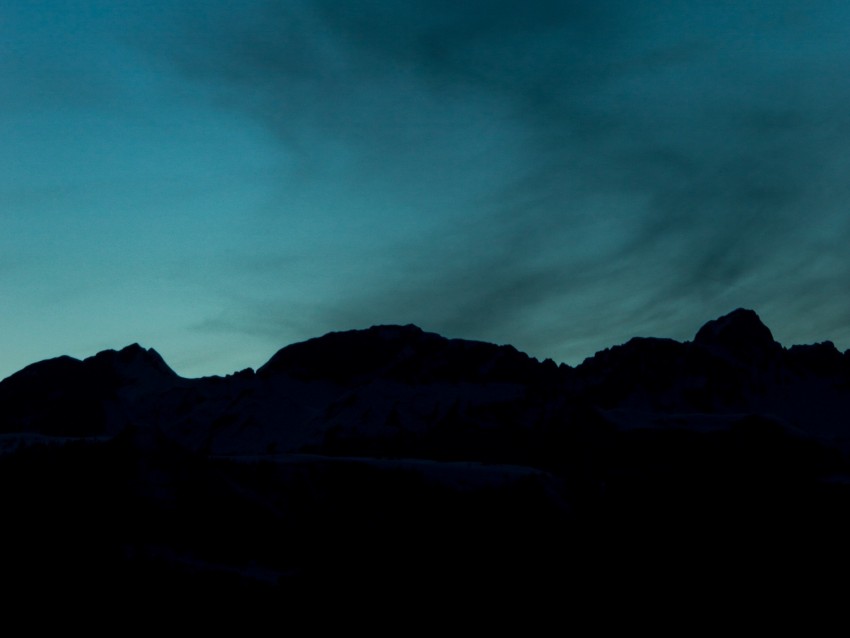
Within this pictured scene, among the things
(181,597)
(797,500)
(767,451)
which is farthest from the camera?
(767,451)

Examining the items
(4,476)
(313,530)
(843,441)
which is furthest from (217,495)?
(843,441)

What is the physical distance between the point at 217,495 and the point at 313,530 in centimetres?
759

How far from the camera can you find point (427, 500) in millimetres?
59906

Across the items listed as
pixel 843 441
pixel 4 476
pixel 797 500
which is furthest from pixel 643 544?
pixel 843 441

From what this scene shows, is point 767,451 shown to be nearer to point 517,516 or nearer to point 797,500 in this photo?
point 797,500

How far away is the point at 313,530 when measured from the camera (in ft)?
164

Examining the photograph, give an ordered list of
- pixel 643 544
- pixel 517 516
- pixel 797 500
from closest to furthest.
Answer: pixel 517 516
pixel 643 544
pixel 797 500

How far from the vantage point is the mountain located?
40.7m

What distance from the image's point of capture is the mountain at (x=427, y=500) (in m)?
40.7

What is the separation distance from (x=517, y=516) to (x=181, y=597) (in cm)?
2926

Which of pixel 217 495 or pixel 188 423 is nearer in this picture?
pixel 217 495

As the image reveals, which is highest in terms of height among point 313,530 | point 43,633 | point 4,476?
point 4,476

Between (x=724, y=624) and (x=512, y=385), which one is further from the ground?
(x=512, y=385)

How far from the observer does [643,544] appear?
66812 millimetres
